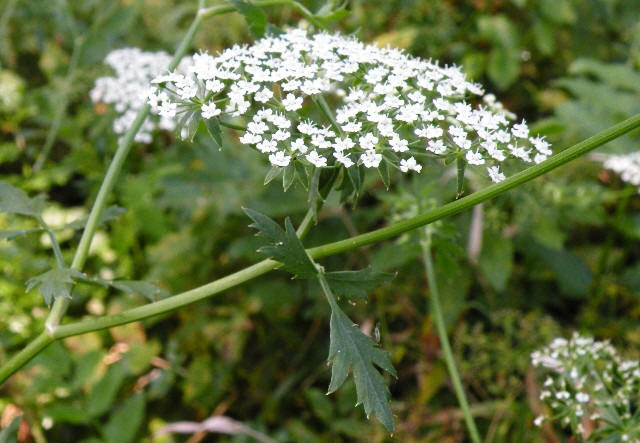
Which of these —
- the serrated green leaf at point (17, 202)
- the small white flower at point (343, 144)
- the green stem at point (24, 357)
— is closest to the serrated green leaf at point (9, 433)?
the green stem at point (24, 357)

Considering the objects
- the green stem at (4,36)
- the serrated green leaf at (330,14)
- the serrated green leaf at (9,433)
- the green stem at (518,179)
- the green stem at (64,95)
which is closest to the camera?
the green stem at (518,179)

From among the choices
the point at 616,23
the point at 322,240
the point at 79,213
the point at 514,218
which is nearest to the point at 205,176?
the point at 322,240

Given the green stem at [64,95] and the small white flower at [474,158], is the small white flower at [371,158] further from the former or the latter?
the green stem at [64,95]

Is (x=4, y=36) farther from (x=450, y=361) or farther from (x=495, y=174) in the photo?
(x=495, y=174)

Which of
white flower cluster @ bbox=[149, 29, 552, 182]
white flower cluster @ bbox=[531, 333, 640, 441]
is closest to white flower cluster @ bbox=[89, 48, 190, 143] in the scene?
white flower cluster @ bbox=[149, 29, 552, 182]

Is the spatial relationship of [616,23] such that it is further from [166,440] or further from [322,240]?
[166,440]
